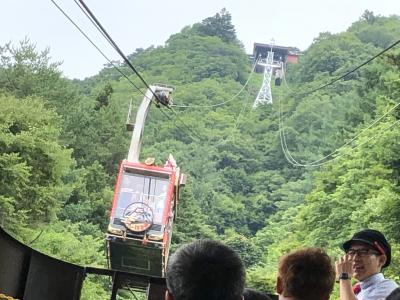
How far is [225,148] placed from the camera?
6334 centimetres

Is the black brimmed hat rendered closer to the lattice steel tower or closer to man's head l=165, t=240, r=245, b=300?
man's head l=165, t=240, r=245, b=300

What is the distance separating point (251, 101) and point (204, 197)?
31.7 metres

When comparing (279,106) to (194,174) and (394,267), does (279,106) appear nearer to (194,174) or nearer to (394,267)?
(194,174)

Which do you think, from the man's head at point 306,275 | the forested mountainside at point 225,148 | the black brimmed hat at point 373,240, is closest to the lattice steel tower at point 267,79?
the forested mountainside at point 225,148

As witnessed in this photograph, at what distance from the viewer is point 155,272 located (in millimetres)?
16281

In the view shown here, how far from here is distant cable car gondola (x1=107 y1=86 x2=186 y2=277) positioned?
14.0 metres

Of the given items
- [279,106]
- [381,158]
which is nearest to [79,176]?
[381,158]

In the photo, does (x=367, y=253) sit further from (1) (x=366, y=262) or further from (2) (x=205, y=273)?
(2) (x=205, y=273)

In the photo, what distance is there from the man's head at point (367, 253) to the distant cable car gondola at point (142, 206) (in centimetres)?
1070

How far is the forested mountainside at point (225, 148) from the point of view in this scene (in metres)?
23.3

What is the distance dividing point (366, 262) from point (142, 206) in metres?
11.7

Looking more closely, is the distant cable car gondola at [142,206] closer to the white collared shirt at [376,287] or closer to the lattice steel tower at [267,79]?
the white collared shirt at [376,287]

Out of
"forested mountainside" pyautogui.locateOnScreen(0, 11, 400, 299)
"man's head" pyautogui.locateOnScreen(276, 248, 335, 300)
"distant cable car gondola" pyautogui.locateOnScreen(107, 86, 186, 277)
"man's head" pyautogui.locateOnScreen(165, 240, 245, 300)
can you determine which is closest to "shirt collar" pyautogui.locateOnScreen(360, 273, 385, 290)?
"man's head" pyautogui.locateOnScreen(276, 248, 335, 300)

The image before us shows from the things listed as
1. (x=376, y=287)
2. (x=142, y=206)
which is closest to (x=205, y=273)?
(x=376, y=287)
